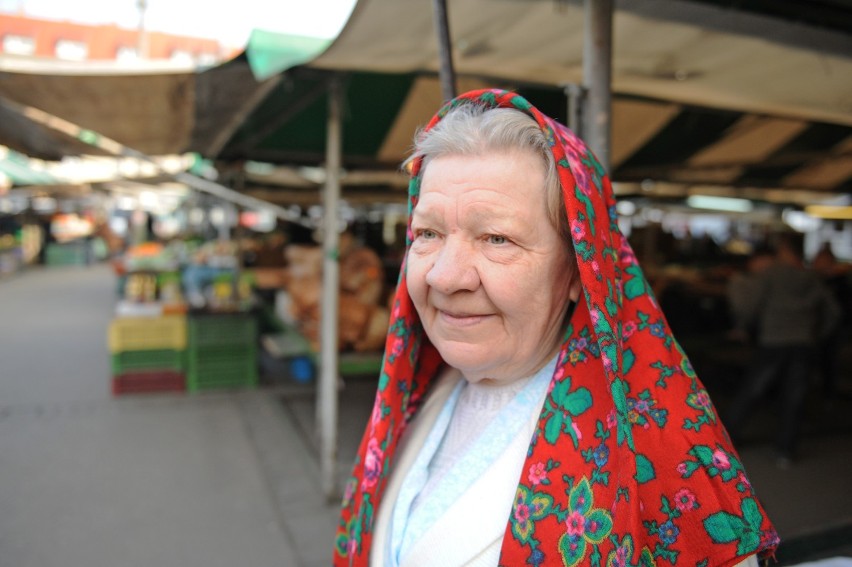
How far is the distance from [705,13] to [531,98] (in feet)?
6.95

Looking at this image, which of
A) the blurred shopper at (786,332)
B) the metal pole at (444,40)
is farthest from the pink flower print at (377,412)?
the blurred shopper at (786,332)

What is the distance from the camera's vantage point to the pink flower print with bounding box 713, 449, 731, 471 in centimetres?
98

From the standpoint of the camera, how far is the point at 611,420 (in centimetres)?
97

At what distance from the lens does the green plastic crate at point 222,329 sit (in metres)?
6.09

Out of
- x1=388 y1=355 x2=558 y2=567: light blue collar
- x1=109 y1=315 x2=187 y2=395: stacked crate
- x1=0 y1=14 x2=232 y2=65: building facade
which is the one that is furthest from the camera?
x1=0 y1=14 x2=232 y2=65: building facade

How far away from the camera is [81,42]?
43.4 m

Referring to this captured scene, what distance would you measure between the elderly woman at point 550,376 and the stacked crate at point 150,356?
5.48m

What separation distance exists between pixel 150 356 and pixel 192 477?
2.33 metres

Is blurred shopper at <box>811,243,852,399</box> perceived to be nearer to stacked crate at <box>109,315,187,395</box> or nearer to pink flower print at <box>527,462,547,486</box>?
pink flower print at <box>527,462,547,486</box>

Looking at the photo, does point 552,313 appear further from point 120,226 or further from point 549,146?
point 120,226

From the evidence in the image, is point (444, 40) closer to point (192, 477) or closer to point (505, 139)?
point (505, 139)

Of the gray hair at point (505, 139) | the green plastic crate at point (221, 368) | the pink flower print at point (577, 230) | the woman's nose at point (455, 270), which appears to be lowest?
the green plastic crate at point (221, 368)

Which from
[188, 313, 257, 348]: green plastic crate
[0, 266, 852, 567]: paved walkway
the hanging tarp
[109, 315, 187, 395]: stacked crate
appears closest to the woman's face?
[0, 266, 852, 567]: paved walkway

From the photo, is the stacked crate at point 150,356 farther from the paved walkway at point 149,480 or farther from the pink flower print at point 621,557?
the pink flower print at point 621,557
